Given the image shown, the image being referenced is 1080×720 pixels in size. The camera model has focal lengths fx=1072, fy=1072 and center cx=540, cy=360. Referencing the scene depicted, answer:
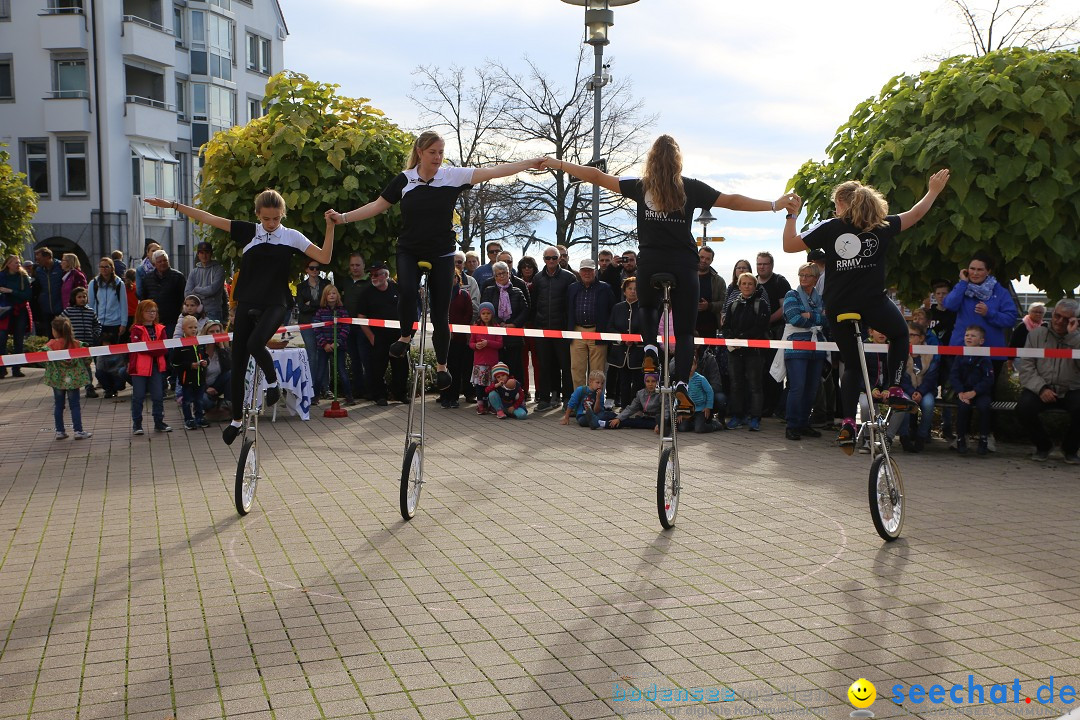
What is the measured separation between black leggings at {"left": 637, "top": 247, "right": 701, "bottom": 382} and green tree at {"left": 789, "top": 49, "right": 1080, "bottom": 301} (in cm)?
513

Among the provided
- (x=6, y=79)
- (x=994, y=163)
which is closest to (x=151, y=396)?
(x=994, y=163)

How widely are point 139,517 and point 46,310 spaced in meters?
12.2

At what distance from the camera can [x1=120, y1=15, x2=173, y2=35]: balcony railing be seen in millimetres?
41656

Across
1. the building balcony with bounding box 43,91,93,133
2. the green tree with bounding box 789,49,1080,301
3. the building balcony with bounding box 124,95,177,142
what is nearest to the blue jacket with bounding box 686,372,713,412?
the green tree with bounding box 789,49,1080,301

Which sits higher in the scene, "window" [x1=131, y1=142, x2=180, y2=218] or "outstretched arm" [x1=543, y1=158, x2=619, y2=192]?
"window" [x1=131, y1=142, x2=180, y2=218]

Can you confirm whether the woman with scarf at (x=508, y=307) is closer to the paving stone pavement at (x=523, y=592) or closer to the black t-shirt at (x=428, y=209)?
the paving stone pavement at (x=523, y=592)

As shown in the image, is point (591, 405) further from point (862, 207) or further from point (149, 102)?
point (149, 102)

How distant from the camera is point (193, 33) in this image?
156 ft

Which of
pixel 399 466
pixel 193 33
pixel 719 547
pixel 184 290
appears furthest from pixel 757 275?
pixel 193 33

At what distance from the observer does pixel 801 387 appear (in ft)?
39.8

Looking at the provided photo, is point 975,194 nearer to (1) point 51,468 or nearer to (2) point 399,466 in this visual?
(2) point 399,466

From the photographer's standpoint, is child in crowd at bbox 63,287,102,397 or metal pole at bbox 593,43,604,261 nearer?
metal pole at bbox 593,43,604,261

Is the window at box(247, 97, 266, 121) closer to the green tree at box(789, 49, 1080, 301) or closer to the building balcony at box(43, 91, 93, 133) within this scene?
the building balcony at box(43, 91, 93, 133)

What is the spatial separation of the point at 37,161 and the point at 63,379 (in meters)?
32.7
